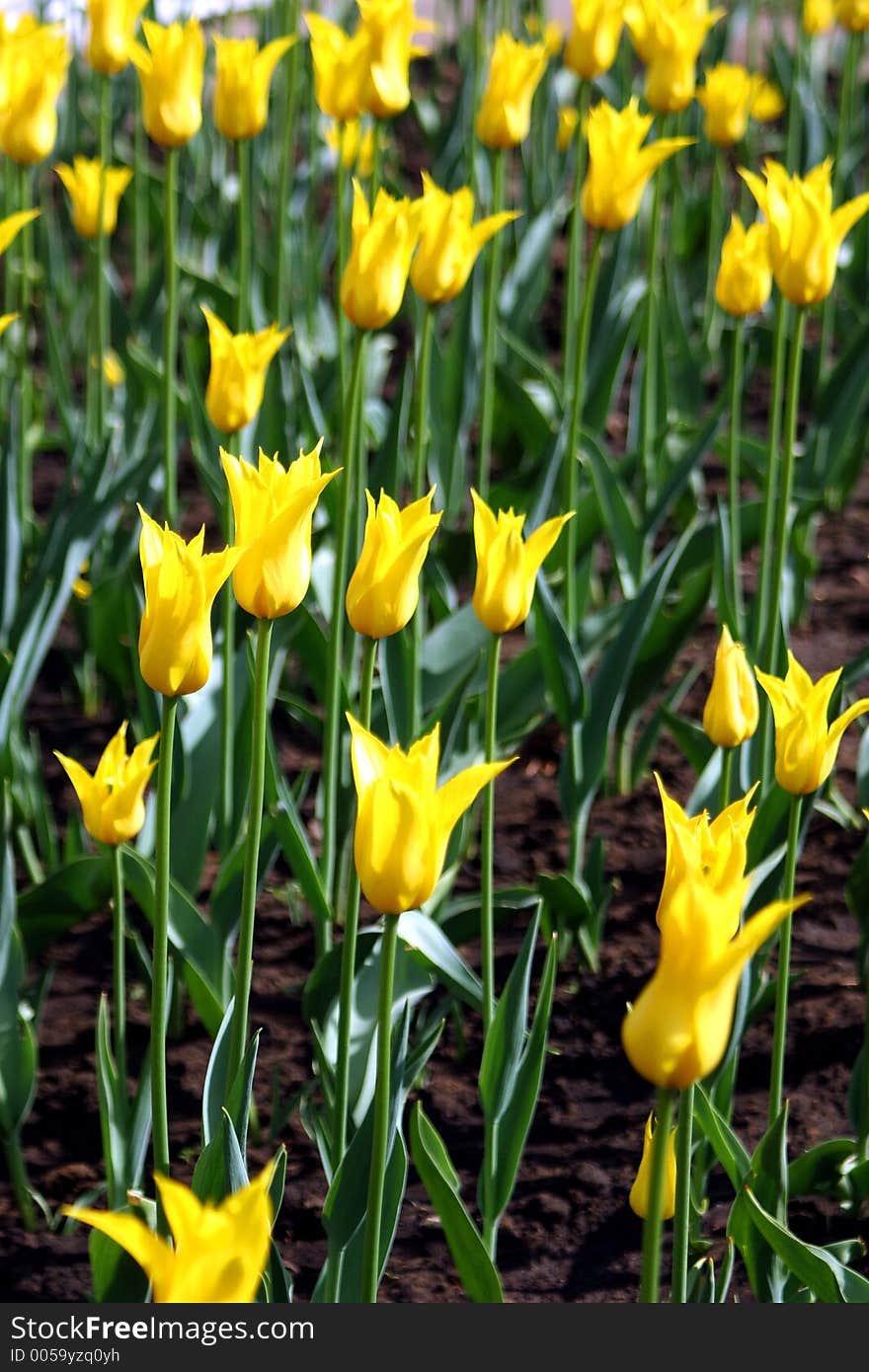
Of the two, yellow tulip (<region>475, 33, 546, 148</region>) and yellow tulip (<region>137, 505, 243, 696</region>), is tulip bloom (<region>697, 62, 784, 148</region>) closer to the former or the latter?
yellow tulip (<region>475, 33, 546, 148</region>)

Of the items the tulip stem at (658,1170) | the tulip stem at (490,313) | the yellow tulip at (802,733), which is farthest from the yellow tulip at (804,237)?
the tulip stem at (658,1170)

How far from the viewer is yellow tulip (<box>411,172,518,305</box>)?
2070 mm

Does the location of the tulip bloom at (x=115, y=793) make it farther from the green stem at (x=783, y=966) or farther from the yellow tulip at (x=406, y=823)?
the green stem at (x=783, y=966)

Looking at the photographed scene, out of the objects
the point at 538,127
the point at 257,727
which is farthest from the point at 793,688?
the point at 538,127

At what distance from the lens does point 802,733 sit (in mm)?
1536

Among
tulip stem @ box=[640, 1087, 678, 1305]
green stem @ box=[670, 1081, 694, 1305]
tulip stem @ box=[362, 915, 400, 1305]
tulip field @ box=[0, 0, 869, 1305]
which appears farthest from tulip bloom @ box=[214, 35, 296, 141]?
tulip stem @ box=[640, 1087, 678, 1305]

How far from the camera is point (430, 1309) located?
1.28m

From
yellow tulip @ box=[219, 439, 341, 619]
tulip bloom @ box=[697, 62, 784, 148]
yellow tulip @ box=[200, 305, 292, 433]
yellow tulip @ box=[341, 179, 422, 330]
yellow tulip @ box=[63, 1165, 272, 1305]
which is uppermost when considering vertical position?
tulip bloom @ box=[697, 62, 784, 148]

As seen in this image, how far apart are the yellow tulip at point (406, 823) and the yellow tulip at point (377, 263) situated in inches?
33.8

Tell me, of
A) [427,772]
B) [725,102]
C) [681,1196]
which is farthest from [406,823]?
[725,102]

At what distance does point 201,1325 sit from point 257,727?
0.50 meters

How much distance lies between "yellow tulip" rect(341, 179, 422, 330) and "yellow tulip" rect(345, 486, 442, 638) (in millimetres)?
498

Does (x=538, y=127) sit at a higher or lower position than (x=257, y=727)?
higher

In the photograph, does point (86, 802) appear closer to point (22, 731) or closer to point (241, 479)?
point (241, 479)
